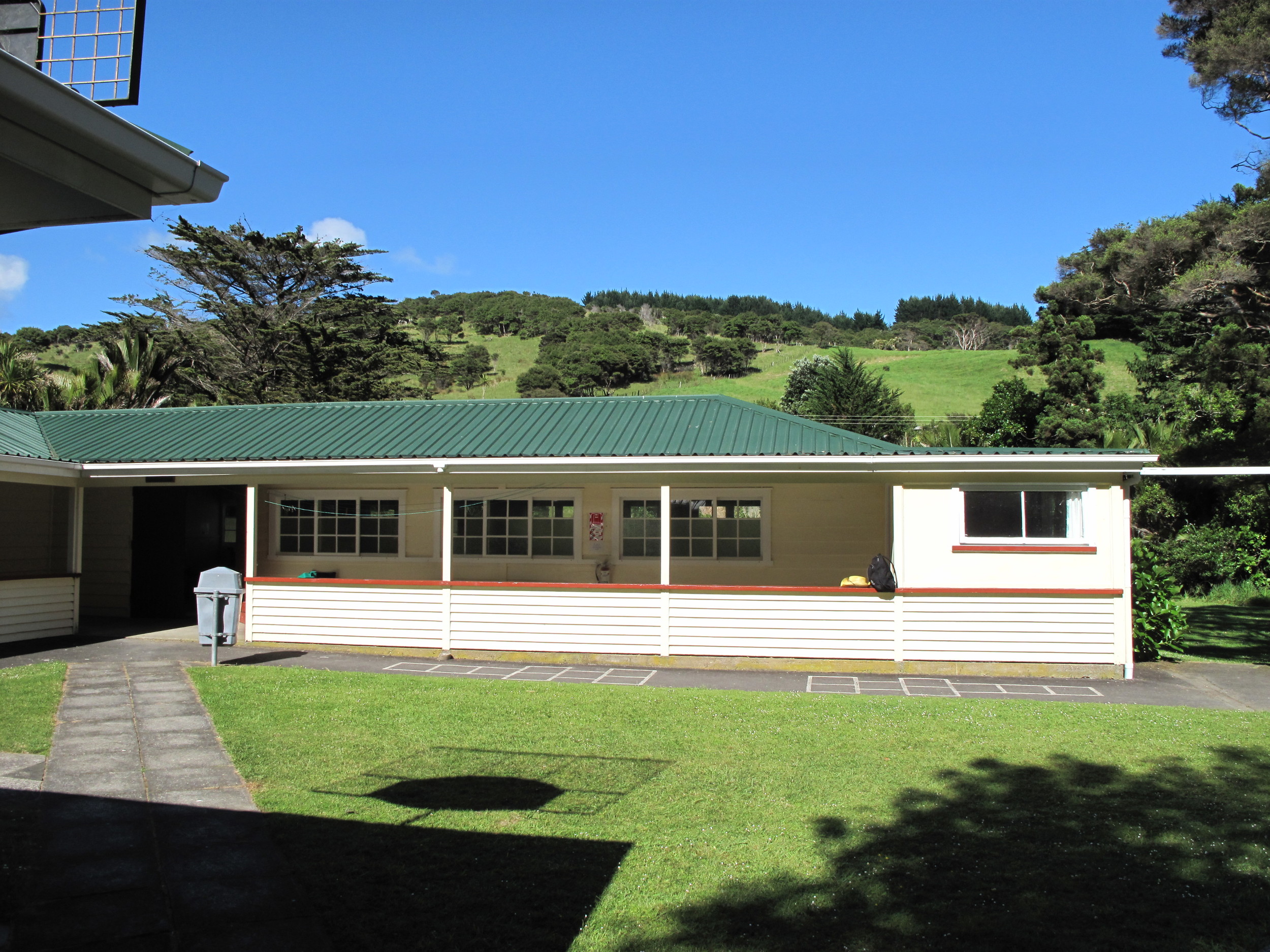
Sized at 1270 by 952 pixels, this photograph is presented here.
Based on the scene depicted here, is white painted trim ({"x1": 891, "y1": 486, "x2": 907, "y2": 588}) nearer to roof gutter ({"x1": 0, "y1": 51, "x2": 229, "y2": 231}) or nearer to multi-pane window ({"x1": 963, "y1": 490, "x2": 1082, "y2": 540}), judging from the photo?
multi-pane window ({"x1": 963, "y1": 490, "x2": 1082, "y2": 540})

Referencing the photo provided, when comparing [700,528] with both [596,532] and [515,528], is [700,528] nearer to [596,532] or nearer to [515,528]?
[596,532]

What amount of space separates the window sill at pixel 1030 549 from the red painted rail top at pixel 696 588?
0.45 m

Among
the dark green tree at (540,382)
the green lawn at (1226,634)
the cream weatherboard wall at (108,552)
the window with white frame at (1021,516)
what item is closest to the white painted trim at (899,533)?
the window with white frame at (1021,516)

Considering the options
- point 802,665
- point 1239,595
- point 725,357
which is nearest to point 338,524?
point 802,665

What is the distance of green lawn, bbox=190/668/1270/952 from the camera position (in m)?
3.97

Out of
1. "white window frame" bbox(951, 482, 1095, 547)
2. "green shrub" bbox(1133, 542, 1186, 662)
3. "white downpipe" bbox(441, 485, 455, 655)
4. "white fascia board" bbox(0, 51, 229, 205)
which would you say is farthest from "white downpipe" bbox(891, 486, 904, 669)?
"white fascia board" bbox(0, 51, 229, 205)

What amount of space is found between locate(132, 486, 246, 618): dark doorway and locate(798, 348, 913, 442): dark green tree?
24.5 metres

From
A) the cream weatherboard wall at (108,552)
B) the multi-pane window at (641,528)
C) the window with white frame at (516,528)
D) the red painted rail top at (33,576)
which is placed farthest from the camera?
the cream weatherboard wall at (108,552)

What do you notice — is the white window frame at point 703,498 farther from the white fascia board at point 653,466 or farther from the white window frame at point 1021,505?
the white window frame at point 1021,505

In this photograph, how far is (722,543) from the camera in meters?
13.8

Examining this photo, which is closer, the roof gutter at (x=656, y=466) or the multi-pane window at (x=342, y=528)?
the roof gutter at (x=656, y=466)

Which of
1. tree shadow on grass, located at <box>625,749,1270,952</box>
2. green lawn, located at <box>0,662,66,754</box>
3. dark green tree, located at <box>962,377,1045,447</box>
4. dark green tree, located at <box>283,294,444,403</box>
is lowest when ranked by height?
green lawn, located at <box>0,662,66,754</box>

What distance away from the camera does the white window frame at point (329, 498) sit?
14680 mm

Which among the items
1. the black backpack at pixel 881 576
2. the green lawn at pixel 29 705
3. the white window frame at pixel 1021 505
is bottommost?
the green lawn at pixel 29 705
